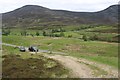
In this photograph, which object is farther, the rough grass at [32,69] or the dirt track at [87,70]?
the dirt track at [87,70]

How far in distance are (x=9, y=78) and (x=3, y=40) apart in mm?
77553

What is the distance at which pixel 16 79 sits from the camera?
38.7 m

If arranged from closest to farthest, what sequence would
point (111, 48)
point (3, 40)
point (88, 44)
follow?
point (111, 48) → point (88, 44) → point (3, 40)

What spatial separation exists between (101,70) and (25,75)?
12362 mm

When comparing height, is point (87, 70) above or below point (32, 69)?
below

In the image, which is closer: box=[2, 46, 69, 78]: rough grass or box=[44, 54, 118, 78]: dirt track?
box=[2, 46, 69, 78]: rough grass

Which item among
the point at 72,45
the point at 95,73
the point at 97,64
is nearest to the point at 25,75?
the point at 95,73

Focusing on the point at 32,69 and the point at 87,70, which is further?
the point at 87,70

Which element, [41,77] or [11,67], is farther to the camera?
[11,67]

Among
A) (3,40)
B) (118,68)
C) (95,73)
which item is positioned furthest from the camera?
(3,40)

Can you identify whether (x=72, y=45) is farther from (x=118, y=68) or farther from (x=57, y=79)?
(x=57, y=79)

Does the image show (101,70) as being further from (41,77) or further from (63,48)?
(63,48)

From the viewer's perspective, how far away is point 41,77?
1555 inches

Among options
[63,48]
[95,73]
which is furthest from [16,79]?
[63,48]
